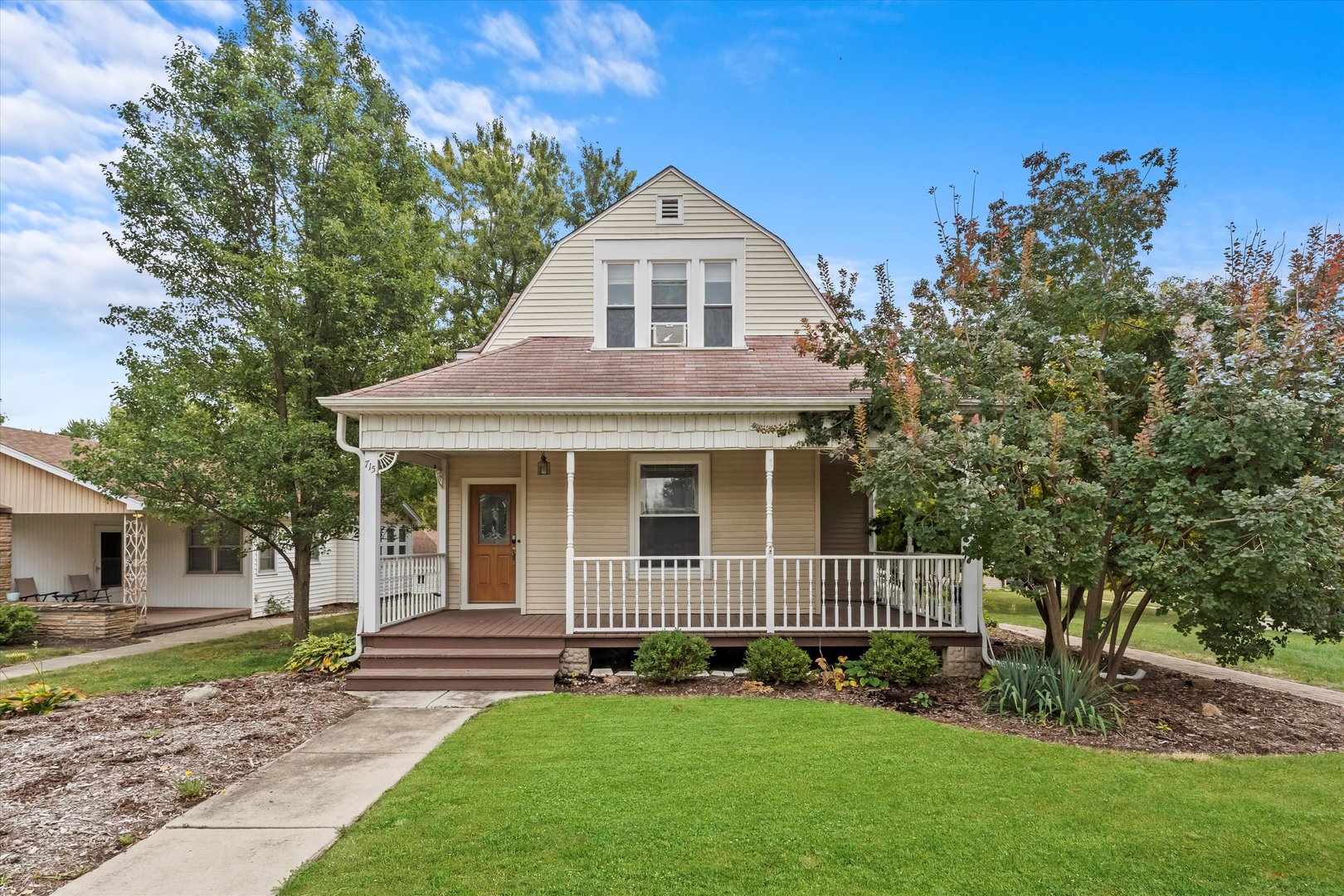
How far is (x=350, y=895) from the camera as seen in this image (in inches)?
126

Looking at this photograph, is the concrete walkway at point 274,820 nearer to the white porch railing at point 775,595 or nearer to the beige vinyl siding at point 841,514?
the white porch railing at point 775,595

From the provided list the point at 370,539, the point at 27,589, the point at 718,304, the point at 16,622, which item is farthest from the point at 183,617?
the point at 718,304

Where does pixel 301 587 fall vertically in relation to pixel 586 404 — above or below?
below

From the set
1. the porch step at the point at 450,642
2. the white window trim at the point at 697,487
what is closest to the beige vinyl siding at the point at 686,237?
the white window trim at the point at 697,487

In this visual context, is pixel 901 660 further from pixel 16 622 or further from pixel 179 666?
pixel 16 622

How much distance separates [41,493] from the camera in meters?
13.4

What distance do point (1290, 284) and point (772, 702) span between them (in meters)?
6.56

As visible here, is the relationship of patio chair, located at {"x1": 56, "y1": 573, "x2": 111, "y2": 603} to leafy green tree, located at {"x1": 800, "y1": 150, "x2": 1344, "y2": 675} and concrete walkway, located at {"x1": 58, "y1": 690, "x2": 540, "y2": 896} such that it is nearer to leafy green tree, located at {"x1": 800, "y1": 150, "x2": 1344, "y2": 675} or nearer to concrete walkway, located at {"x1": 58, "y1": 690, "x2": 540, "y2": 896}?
concrete walkway, located at {"x1": 58, "y1": 690, "x2": 540, "y2": 896}

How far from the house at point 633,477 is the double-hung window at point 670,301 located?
31 millimetres

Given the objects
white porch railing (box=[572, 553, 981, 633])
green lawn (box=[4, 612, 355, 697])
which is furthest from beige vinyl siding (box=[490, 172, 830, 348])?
green lawn (box=[4, 612, 355, 697])

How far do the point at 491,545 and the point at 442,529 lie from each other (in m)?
0.82

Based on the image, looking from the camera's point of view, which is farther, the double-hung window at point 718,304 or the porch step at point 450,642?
the double-hung window at point 718,304

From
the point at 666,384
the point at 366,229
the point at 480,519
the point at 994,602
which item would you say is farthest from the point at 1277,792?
the point at 994,602

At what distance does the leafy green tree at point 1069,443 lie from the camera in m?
5.48
